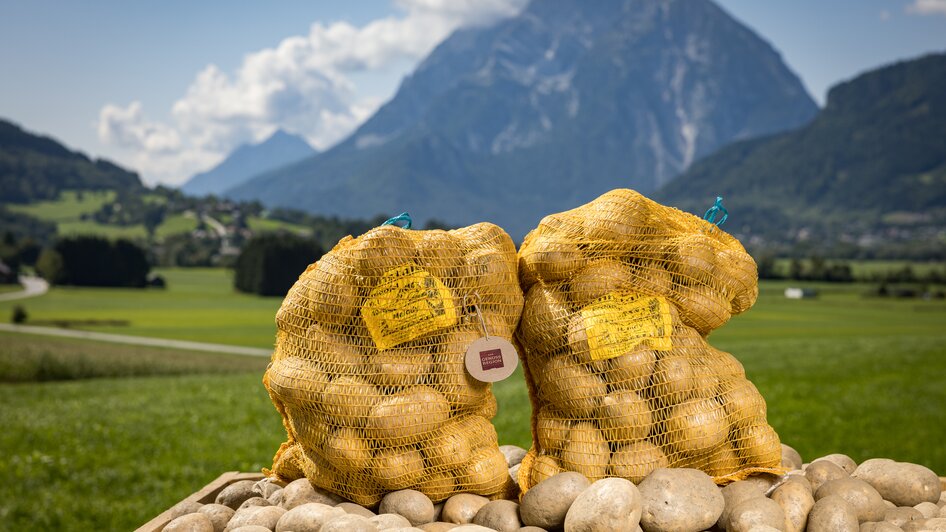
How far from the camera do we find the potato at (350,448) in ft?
12.1

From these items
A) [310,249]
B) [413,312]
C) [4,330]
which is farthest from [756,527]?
[310,249]

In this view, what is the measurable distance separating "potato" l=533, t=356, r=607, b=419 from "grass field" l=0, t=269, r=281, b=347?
3196 centimetres

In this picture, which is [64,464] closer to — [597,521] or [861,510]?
[597,521]

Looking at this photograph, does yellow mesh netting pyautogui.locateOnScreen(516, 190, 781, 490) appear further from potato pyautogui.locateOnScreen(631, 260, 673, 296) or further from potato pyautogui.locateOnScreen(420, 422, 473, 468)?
potato pyautogui.locateOnScreen(420, 422, 473, 468)

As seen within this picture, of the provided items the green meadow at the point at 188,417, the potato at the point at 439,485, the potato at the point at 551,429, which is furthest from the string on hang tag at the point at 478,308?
the green meadow at the point at 188,417

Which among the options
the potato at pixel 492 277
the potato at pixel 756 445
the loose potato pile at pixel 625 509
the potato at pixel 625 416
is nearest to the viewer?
the loose potato pile at pixel 625 509

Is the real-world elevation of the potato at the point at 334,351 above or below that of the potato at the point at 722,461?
above

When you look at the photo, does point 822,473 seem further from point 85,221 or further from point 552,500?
point 85,221

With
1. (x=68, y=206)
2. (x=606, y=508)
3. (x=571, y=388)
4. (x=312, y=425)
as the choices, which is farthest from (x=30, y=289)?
(x=68, y=206)

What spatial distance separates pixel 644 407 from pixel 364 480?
145 centimetres

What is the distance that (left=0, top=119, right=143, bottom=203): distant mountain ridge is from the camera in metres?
78.1

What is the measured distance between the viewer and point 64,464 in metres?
9.23

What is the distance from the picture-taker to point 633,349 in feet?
12.3

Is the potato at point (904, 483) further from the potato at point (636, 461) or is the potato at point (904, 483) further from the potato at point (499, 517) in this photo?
the potato at point (499, 517)
